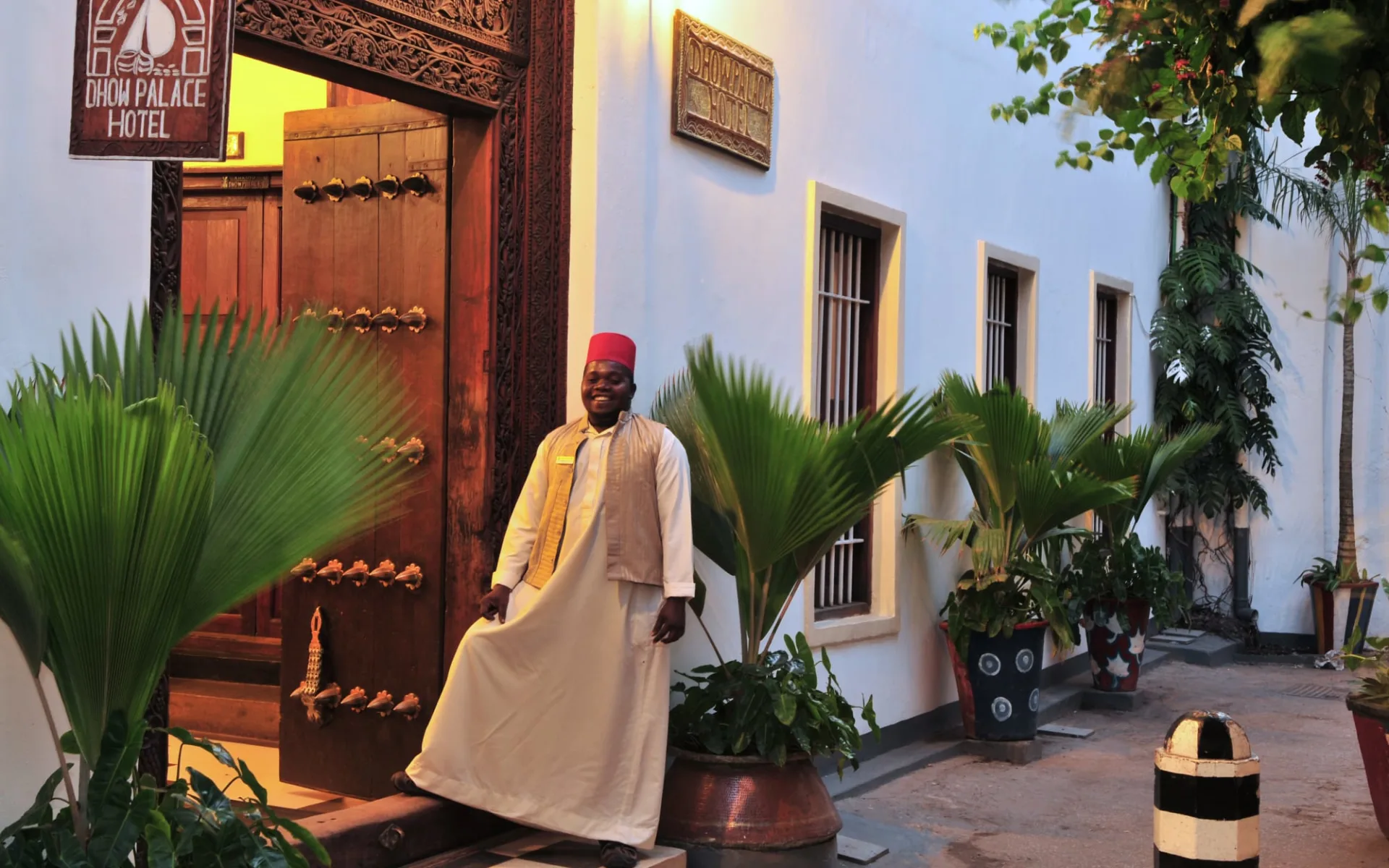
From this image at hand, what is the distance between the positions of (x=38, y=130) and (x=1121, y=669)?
7793mm

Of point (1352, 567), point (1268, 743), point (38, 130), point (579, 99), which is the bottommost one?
point (1268, 743)

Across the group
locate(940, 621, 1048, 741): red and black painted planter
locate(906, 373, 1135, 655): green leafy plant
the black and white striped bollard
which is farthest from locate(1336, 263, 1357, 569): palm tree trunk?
the black and white striped bollard

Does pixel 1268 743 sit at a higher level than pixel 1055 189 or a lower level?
lower

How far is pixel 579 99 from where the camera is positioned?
5.64m

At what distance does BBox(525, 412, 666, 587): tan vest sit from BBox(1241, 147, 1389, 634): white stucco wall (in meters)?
9.40

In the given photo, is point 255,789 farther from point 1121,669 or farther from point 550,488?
point 1121,669

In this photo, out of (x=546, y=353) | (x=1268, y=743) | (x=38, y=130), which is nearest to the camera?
(x=38, y=130)

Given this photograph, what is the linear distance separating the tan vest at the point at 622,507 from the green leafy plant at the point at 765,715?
651mm

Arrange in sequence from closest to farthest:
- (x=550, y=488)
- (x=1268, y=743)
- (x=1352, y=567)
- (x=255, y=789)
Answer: (x=255, y=789) → (x=550, y=488) → (x=1268, y=743) → (x=1352, y=567)

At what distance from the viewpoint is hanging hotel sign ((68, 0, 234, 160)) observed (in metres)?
3.04

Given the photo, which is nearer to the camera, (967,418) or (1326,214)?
(967,418)

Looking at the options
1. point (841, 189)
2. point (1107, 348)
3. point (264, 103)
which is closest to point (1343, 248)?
point (1107, 348)

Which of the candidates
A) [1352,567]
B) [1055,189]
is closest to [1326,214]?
[1352,567]

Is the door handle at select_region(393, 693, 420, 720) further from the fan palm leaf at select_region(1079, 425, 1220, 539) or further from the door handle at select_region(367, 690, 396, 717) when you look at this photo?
the fan palm leaf at select_region(1079, 425, 1220, 539)
